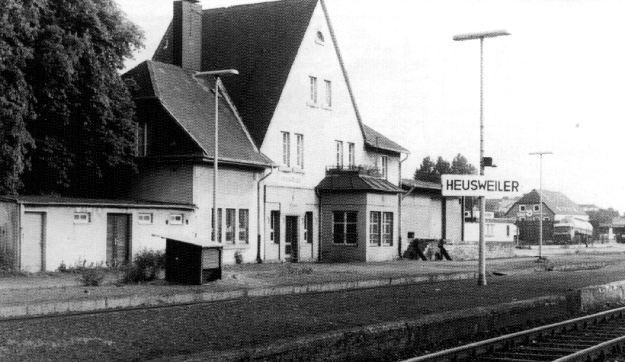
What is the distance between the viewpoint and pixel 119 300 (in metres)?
19.1

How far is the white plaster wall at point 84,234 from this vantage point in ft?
90.6

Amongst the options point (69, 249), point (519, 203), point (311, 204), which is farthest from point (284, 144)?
point (519, 203)

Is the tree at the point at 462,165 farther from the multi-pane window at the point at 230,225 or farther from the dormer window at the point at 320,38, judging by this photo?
the multi-pane window at the point at 230,225

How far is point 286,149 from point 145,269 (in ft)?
51.4

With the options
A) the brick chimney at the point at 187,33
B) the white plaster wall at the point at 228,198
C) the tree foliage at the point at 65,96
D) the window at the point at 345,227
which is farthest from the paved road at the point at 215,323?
the brick chimney at the point at 187,33

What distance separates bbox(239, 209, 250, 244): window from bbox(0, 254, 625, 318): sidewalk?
271 centimetres

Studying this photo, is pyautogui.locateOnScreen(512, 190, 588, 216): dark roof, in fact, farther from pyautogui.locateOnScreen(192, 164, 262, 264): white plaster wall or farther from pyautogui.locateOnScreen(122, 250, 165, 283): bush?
pyautogui.locateOnScreen(122, 250, 165, 283): bush

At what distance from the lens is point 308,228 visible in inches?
1596

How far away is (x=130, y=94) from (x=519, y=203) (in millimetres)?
99141

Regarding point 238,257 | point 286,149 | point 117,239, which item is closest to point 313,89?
point 286,149

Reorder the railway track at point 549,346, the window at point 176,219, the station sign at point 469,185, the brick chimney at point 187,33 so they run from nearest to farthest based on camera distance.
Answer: the railway track at point 549,346 → the station sign at point 469,185 → the window at point 176,219 → the brick chimney at point 187,33

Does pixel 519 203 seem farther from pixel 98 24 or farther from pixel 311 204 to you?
pixel 98 24

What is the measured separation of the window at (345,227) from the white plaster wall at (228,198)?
214 inches

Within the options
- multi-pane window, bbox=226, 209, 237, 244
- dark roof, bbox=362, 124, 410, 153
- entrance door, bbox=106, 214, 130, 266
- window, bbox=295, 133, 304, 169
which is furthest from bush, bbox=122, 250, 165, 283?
dark roof, bbox=362, 124, 410, 153
